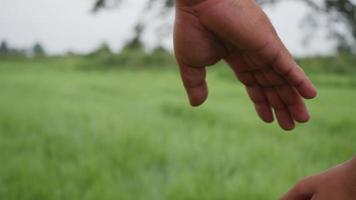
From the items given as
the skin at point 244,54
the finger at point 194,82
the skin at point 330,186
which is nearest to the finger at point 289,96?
the skin at point 244,54

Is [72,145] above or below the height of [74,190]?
below

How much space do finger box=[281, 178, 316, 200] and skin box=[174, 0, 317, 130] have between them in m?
0.33

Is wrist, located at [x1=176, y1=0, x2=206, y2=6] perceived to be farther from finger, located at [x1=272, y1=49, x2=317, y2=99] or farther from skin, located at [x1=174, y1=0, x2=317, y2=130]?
finger, located at [x1=272, y1=49, x2=317, y2=99]

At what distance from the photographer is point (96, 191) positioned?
232 centimetres

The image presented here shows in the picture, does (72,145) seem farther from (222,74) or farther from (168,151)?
(222,74)

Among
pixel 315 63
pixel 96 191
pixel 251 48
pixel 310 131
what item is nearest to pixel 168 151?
pixel 96 191

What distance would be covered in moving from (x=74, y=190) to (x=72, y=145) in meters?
0.85

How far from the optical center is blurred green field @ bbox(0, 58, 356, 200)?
7.86 feet

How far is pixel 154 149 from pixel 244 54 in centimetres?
180

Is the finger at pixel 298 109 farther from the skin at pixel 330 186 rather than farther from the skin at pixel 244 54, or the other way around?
the skin at pixel 330 186

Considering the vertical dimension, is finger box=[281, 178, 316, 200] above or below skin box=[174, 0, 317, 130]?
below

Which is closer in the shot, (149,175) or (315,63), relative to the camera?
(149,175)

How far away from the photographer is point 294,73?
1264 millimetres

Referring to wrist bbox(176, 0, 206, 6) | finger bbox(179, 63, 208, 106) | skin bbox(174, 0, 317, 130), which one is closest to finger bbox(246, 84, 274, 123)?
skin bbox(174, 0, 317, 130)
